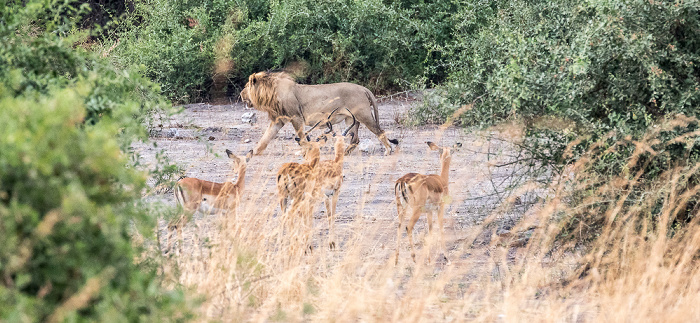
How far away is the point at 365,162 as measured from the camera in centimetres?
1049

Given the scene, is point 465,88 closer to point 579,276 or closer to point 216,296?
point 579,276

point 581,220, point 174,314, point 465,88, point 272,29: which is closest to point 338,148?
point 465,88

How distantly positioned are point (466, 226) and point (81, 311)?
5.06m

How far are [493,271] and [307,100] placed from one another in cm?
633

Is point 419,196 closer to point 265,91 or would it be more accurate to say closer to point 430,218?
point 430,218

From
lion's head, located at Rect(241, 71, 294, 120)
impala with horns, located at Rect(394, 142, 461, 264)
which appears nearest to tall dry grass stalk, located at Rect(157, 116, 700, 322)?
impala with horns, located at Rect(394, 142, 461, 264)

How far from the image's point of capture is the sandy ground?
718cm

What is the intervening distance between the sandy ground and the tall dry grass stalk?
36 centimetres

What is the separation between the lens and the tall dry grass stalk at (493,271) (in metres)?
4.13

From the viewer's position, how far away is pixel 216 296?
162 inches

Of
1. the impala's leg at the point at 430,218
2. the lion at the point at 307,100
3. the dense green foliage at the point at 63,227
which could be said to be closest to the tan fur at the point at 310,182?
the impala's leg at the point at 430,218

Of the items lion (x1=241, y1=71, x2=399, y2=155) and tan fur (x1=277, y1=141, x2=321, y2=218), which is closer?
tan fur (x1=277, y1=141, x2=321, y2=218)

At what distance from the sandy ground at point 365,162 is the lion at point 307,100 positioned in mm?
462

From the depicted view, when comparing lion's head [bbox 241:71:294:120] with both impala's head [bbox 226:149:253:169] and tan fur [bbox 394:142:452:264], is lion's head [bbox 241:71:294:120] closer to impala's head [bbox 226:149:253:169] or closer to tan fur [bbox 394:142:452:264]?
impala's head [bbox 226:149:253:169]
